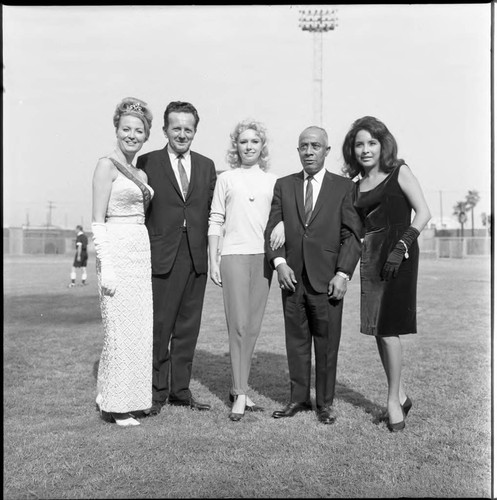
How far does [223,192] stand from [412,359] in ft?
11.5

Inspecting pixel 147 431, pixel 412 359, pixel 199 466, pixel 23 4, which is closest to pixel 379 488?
pixel 199 466

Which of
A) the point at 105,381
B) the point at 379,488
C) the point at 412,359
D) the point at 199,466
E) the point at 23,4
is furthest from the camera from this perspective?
the point at 412,359

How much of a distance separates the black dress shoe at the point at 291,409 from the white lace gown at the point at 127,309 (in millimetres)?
974

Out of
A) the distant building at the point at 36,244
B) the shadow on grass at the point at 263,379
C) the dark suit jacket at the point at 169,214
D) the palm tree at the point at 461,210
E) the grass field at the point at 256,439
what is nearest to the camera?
the grass field at the point at 256,439

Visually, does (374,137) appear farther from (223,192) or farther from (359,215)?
(223,192)

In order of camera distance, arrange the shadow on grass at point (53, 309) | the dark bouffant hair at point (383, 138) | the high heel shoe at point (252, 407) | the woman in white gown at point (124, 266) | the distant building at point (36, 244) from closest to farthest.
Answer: the dark bouffant hair at point (383, 138) < the woman in white gown at point (124, 266) < the high heel shoe at point (252, 407) < the shadow on grass at point (53, 309) < the distant building at point (36, 244)

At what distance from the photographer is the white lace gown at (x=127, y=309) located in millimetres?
4746

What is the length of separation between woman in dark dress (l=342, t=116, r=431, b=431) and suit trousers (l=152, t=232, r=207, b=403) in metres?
1.39

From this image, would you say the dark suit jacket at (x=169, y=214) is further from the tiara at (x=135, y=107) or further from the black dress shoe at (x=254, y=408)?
the black dress shoe at (x=254, y=408)

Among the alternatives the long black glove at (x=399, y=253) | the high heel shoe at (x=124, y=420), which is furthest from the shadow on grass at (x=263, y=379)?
the long black glove at (x=399, y=253)

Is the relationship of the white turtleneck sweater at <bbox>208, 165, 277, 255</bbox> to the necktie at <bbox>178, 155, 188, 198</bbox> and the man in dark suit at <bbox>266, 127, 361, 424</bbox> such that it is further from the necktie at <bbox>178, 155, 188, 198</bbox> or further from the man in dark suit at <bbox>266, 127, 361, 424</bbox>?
the necktie at <bbox>178, 155, 188, 198</bbox>

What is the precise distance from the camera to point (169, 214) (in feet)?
16.5

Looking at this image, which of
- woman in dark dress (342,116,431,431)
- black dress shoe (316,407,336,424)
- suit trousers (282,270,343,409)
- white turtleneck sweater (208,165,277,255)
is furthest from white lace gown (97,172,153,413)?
woman in dark dress (342,116,431,431)

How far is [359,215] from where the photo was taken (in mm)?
4746
